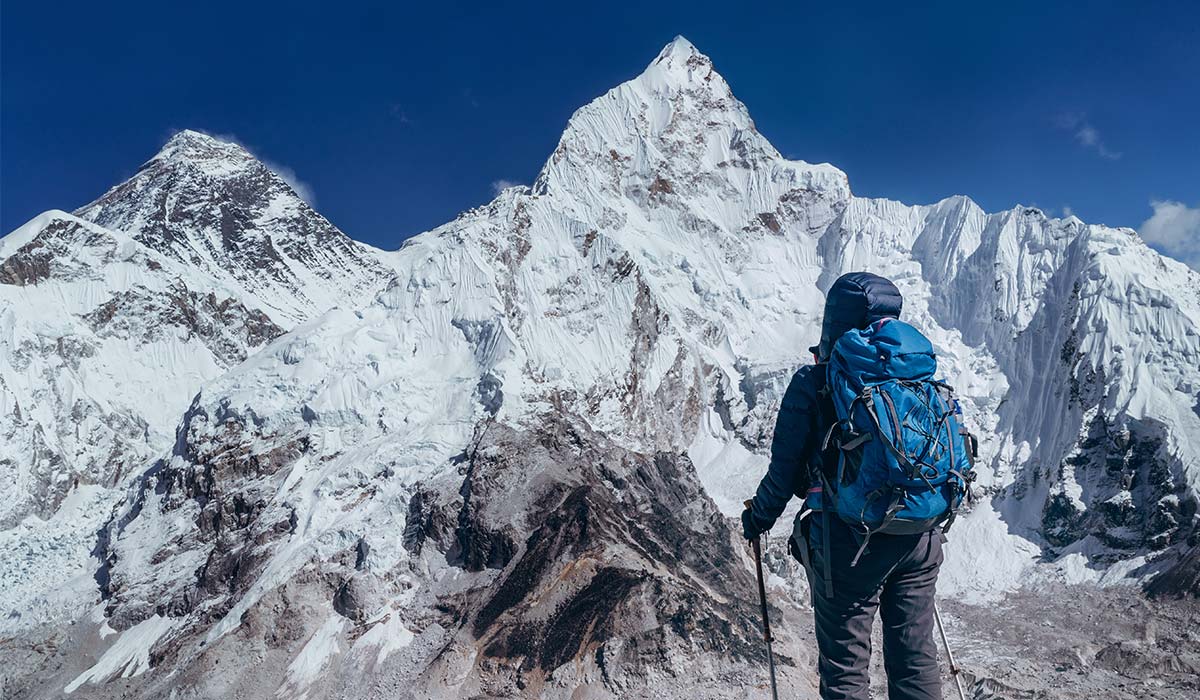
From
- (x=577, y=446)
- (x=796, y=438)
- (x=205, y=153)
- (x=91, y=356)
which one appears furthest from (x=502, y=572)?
(x=205, y=153)

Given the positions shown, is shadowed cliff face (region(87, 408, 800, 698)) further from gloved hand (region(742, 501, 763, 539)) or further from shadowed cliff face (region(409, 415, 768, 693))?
gloved hand (region(742, 501, 763, 539))

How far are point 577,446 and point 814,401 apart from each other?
59986 mm

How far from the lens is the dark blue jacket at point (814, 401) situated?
6250mm

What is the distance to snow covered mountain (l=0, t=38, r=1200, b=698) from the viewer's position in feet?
162

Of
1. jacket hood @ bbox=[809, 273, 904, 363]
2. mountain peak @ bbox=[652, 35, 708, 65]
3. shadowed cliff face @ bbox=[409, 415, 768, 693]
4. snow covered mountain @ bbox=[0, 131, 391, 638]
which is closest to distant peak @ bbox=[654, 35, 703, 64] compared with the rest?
mountain peak @ bbox=[652, 35, 708, 65]

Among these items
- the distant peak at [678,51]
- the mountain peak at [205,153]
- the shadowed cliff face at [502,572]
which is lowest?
the shadowed cliff face at [502,572]

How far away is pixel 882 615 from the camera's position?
632 centimetres

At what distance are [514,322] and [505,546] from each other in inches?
1027

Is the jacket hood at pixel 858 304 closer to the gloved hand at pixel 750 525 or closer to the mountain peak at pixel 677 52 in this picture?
the gloved hand at pixel 750 525

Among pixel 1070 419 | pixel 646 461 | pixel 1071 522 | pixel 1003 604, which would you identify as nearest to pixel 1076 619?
pixel 1003 604

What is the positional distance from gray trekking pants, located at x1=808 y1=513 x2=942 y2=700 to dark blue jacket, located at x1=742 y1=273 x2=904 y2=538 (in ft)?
1.46

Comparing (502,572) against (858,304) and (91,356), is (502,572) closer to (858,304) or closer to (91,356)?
(858,304)

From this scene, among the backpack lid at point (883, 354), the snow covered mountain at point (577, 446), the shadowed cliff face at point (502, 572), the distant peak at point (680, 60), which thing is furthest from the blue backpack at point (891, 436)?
the distant peak at point (680, 60)

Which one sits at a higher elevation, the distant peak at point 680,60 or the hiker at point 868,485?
the distant peak at point 680,60
